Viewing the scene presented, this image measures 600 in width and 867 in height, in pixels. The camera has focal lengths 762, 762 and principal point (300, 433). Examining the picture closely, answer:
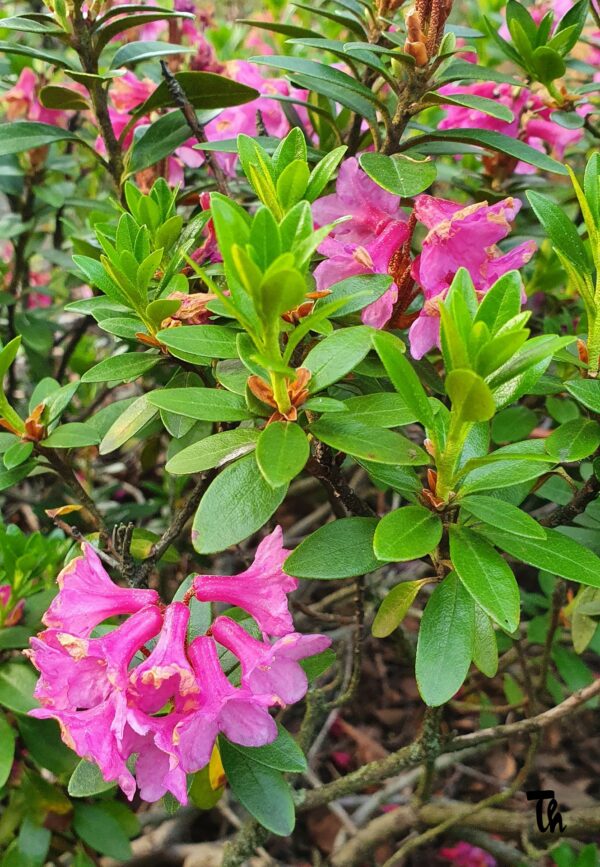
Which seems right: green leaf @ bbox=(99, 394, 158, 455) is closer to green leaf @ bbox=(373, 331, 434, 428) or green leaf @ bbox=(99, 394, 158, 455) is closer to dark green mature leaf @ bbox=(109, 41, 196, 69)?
green leaf @ bbox=(373, 331, 434, 428)

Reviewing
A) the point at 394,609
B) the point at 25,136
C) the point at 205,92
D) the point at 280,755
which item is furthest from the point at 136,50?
the point at 280,755

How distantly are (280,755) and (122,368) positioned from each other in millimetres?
534

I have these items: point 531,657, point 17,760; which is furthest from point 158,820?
point 531,657

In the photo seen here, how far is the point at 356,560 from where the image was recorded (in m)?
0.84

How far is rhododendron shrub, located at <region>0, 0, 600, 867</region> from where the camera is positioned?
0.78m

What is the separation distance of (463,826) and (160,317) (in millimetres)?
1324

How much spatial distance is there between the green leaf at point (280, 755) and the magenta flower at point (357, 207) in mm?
676

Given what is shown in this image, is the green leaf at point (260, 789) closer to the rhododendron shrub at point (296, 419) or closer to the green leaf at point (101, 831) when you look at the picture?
the rhododendron shrub at point (296, 419)

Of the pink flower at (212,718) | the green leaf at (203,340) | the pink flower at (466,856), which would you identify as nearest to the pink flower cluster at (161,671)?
the pink flower at (212,718)

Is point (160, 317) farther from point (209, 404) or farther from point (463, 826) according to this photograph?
point (463, 826)

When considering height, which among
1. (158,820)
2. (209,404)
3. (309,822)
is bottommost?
(309,822)

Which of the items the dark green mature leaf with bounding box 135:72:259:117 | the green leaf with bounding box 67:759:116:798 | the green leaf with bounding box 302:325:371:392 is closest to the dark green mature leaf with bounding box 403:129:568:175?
the dark green mature leaf with bounding box 135:72:259:117

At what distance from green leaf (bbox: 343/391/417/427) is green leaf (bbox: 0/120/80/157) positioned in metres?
0.85

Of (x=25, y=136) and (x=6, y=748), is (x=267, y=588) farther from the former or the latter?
(x=25, y=136)
